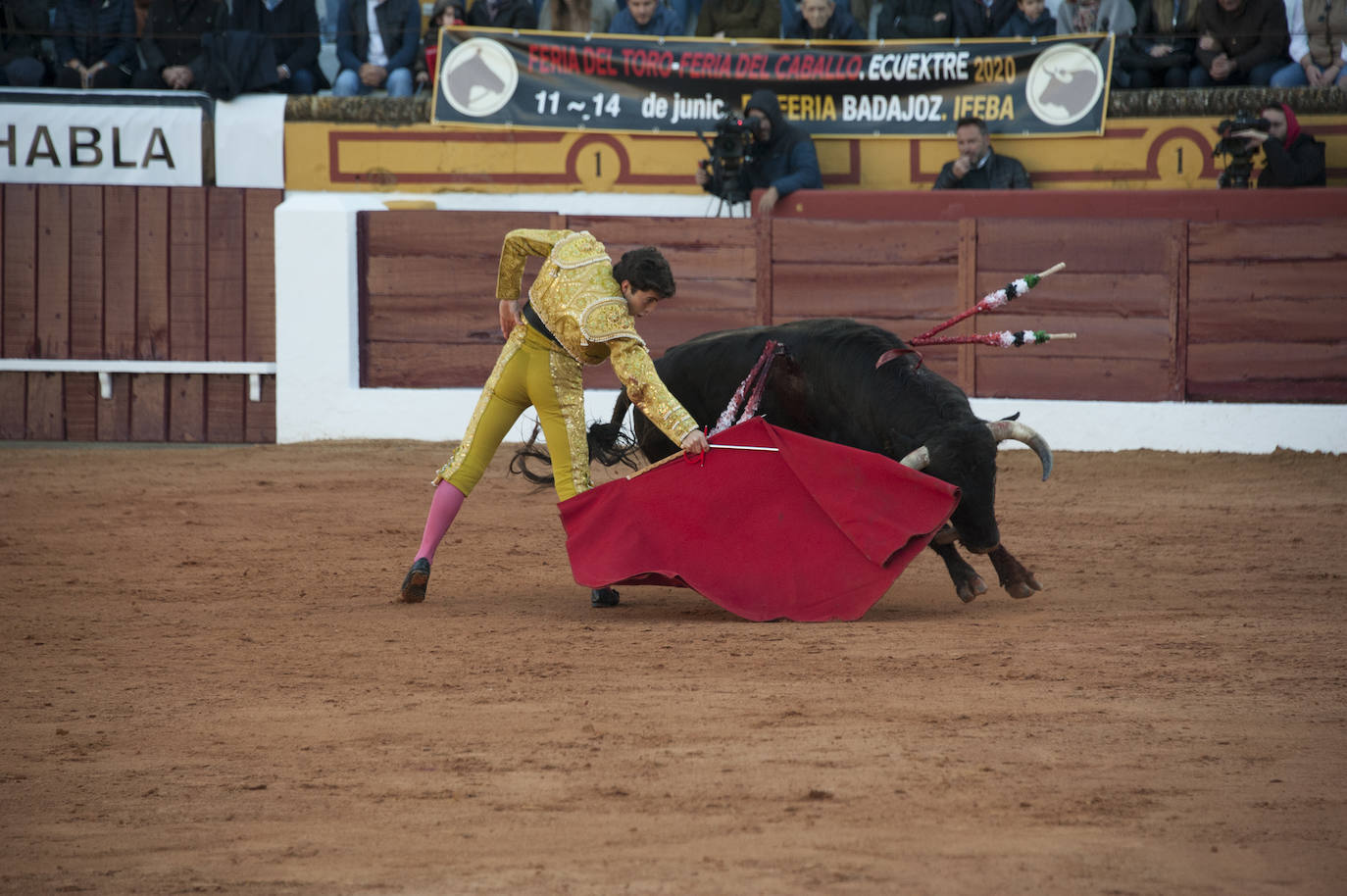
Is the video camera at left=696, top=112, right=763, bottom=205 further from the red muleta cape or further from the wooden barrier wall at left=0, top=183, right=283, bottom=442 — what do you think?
the red muleta cape

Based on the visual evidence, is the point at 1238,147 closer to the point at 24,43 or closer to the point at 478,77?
the point at 478,77

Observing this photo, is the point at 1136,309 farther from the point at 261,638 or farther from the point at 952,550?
the point at 261,638

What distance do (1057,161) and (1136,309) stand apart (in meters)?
1.08

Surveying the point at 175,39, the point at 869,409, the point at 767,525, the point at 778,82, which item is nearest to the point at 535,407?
the point at 767,525

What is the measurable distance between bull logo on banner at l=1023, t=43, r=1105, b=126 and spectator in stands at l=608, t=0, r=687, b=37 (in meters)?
2.06

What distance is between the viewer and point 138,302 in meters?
9.16

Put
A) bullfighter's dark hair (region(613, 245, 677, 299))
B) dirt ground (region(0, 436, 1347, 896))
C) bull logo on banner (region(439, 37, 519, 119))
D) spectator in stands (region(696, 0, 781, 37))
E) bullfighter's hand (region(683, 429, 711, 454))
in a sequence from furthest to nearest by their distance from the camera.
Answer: bull logo on banner (region(439, 37, 519, 119))
spectator in stands (region(696, 0, 781, 37))
bullfighter's hand (region(683, 429, 711, 454))
bullfighter's dark hair (region(613, 245, 677, 299))
dirt ground (region(0, 436, 1347, 896))

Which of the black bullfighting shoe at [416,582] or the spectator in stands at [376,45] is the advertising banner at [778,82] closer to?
the spectator in stands at [376,45]

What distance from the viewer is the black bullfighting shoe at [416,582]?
4.41 metres

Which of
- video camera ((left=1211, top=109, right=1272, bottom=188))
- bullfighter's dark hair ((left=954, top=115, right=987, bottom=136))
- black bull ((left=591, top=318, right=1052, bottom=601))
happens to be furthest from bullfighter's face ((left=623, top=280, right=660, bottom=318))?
video camera ((left=1211, top=109, right=1272, bottom=188))

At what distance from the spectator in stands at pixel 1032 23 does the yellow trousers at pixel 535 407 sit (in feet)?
17.3

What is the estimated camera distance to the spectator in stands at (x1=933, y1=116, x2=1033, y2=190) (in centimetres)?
846

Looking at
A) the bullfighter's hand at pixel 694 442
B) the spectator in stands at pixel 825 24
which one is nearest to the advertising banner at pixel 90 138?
the spectator in stands at pixel 825 24

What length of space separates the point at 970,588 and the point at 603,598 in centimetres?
106
